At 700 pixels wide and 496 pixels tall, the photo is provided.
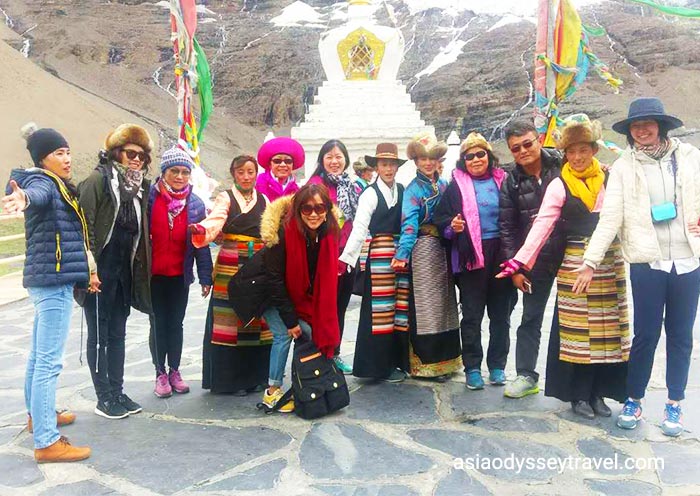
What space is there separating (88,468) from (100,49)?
140ft

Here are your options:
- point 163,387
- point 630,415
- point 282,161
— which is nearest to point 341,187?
point 282,161

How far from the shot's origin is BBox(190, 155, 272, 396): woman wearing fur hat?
13.6 feet

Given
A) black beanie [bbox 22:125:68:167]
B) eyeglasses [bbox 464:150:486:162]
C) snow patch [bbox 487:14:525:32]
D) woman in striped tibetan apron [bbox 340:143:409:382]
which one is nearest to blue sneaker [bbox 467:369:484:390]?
woman in striped tibetan apron [bbox 340:143:409:382]

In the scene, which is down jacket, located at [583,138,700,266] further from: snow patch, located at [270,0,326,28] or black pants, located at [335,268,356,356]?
snow patch, located at [270,0,326,28]

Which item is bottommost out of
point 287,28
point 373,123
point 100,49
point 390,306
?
point 390,306

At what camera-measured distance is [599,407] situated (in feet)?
12.7

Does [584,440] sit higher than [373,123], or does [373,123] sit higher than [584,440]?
[373,123]

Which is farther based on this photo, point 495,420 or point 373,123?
point 373,123

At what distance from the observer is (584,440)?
11.5 ft

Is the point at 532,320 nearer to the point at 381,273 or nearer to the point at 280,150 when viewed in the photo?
the point at 381,273

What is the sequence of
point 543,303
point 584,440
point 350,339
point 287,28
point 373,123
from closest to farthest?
point 584,440 → point 543,303 → point 350,339 → point 373,123 → point 287,28

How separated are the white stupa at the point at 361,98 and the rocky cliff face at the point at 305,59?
65.8ft

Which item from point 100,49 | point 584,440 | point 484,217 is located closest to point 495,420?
point 584,440

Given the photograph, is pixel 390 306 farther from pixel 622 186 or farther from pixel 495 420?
pixel 622 186
